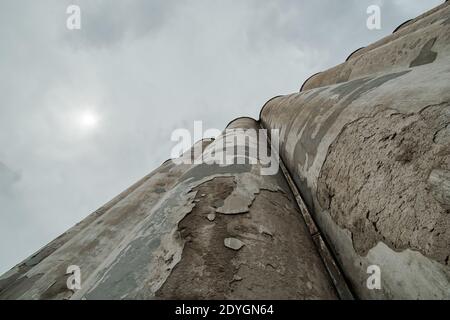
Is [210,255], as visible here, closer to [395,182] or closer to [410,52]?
[395,182]

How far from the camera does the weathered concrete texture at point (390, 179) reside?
74cm

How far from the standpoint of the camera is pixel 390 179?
914 mm

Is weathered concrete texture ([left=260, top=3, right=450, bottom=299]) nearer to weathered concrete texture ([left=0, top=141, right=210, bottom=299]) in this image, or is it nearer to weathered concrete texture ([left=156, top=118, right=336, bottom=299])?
weathered concrete texture ([left=156, top=118, right=336, bottom=299])

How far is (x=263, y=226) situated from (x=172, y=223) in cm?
46

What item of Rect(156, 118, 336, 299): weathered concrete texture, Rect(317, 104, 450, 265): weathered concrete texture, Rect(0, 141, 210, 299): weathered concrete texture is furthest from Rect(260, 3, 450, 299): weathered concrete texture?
Rect(0, 141, 210, 299): weathered concrete texture

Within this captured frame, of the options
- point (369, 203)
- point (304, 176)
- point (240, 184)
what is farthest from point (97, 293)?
point (304, 176)

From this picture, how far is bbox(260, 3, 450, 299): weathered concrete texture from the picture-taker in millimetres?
736

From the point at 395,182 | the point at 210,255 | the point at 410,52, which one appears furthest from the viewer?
the point at 410,52

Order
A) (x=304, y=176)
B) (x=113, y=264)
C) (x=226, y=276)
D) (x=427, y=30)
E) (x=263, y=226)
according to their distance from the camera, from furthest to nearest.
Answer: (x=427, y=30)
(x=304, y=176)
(x=263, y=226)
(x=113, y=264)
(x=226, y=276)

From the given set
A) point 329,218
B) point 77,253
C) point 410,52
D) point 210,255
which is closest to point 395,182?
point 329,218

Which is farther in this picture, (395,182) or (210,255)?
(210,255)

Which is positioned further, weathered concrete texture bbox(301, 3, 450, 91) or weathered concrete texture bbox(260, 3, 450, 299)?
weathered concrete texture bbox(301, 3, 450, 91)
